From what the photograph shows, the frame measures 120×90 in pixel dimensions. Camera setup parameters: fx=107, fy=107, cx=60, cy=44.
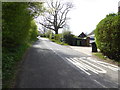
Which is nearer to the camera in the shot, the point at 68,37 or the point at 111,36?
the point at 111,36

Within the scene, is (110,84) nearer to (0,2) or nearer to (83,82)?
(83,82)

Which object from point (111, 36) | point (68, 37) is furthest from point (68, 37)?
point (111, 36)

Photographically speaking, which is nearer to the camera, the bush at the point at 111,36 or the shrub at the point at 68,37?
the bush at the point at 111,36

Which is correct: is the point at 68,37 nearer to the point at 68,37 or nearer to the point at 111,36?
the point at 68,37

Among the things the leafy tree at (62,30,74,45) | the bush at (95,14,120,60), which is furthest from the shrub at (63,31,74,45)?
the bush at (95,14,120,60)

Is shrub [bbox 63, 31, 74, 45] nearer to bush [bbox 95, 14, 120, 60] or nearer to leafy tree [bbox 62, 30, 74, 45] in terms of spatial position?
leafy tree [bbox 62, 30, 74, 45]

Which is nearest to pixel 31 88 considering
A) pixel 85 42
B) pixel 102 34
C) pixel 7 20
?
pixel 7 20

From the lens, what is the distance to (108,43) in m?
9.07

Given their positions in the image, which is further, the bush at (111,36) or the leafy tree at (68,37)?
the leafy tree at (68,37)

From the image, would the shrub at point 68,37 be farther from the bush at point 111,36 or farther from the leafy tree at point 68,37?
the bush at point 111,36

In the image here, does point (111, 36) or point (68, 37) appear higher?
point (68, 37)

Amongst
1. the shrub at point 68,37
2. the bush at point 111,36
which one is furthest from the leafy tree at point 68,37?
the bush at point 111,36

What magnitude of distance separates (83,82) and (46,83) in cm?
158

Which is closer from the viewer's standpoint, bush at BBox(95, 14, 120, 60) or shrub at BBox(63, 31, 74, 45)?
bush at BBox(95, 14, 120, 60)
